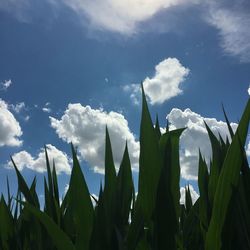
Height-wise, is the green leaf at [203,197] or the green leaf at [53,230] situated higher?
the green leaf at [203,197]

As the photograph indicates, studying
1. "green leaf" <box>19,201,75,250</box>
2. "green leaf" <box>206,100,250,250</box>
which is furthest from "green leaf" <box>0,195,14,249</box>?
"green leaf" <box>206,100,250,250</box>

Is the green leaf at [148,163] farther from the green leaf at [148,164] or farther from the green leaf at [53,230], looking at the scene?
the green leaf at [53,230]

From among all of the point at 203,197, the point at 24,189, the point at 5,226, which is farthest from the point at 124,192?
the point at 5,226

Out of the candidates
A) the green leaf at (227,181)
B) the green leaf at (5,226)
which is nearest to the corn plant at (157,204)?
the green leaf at (227,181)

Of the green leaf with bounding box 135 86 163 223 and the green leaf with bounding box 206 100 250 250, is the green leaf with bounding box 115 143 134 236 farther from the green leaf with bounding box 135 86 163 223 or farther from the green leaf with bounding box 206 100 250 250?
the green leaf with bounding box 206 100 250 250

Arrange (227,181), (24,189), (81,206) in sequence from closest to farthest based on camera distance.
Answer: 1. (227,181)
2. (81,206)
3. (24,189)

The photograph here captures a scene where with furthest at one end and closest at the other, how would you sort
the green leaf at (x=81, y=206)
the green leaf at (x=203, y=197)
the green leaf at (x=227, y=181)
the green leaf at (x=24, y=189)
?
the green leaf at (x=24, y=189) → the green leaf at (x=203, y=197) → the green leaf at (x=81, y=206) → the green leaf at (x=227, y=181)

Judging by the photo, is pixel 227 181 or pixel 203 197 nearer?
pixel 227 181

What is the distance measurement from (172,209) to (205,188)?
1.13ft

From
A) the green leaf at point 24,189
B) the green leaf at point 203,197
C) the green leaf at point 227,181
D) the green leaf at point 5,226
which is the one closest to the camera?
the green leaf at point 227,181

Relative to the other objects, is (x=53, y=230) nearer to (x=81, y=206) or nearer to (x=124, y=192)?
(x=81, y=206)

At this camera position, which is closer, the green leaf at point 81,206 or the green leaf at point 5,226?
the green leaf at point 81,206

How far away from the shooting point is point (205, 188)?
1.13 meters

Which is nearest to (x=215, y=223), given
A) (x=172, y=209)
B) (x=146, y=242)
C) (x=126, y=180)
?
(x=172, y=209)
